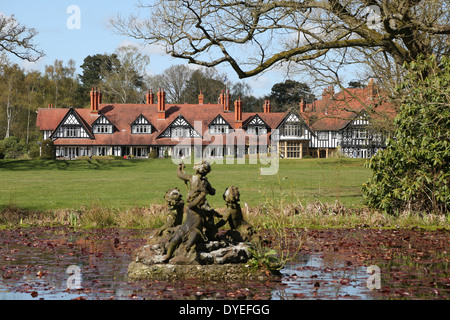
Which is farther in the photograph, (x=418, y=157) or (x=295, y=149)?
(x=295, y=149)

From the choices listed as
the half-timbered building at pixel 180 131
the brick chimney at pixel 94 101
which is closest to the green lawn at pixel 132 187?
the half-timbered building at pixel 180 131

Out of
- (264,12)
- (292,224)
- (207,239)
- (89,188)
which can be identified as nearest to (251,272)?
(207,239)

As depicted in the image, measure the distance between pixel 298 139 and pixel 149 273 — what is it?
235 feet

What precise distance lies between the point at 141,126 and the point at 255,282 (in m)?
67.9

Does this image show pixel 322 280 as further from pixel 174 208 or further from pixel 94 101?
pixel 94 101

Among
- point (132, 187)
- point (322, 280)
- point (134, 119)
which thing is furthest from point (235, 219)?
point (134, 119)

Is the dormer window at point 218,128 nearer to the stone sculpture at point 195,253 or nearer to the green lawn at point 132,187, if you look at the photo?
the green lawn at point 132,187

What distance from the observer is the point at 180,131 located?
75750 millimetres

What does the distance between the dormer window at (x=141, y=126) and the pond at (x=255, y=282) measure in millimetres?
62258

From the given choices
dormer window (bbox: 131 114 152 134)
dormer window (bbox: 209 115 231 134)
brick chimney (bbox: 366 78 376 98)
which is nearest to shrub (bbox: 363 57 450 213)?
brick chimney (bbox: 366 78 376 98)

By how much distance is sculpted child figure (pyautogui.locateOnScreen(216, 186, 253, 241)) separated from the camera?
29.0ft

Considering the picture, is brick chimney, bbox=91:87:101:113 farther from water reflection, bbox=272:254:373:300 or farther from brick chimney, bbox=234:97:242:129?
water reflection, bbox=272:254:373:300
